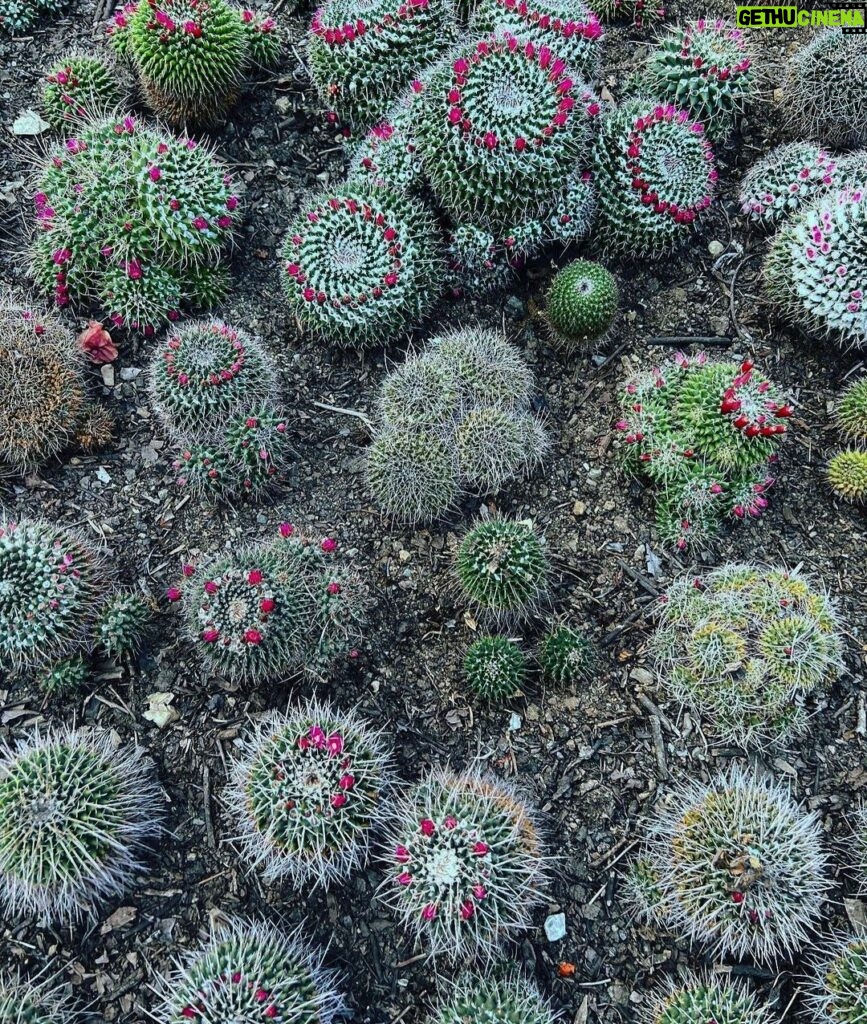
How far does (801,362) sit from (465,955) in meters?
4.02

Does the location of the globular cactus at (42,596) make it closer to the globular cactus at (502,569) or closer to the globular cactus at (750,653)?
the globular cactus at (502,569)

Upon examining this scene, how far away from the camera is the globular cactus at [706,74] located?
5500 millimetres

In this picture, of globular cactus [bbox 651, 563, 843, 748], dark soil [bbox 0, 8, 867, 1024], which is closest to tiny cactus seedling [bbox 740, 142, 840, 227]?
dark soil [bbox 0, 8, 867, 1024]

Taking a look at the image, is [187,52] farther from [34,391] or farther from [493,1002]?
[493,1002]

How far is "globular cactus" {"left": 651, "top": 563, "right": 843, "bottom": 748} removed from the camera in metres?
4.10

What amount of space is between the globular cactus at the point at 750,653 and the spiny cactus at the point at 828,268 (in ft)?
5.64

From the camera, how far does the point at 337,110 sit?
18.7 feet

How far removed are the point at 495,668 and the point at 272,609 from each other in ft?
3.80

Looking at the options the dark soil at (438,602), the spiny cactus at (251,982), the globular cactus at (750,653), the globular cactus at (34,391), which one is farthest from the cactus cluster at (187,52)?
the spiny cactus at (251,982)

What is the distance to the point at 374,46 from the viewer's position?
5.38 m

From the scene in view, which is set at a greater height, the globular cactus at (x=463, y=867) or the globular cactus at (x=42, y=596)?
the globular cactus at (x=42, y=596)

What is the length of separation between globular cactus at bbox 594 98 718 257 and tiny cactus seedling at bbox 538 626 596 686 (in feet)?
8.75

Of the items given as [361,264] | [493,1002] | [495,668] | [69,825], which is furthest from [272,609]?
[361,264]

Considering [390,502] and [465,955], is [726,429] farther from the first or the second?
[465,955]
